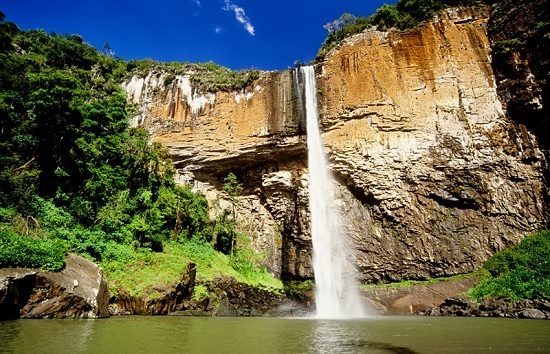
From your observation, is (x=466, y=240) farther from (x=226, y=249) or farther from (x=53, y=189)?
(x=53, y=189)

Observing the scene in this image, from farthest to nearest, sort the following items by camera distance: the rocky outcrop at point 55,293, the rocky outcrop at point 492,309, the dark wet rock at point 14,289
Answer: the rocky outcrop at point 492,309 < the rocky outcrop at point 55,293 < the dark wet rock at point 14,289

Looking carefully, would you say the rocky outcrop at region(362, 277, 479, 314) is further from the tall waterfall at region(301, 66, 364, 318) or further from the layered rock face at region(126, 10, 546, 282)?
the tall waterfall at region(301, 66, 364, 318)

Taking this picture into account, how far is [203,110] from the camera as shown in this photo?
25.1 meters

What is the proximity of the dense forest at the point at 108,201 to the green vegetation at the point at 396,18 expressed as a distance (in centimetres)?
7

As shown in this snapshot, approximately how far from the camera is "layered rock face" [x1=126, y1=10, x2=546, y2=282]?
18703 mm

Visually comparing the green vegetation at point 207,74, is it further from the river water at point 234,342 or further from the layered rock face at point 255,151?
the river water at point 234,342

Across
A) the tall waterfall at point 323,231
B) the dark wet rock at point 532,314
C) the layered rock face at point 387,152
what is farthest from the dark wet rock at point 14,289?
the layered rock face at point 387,152

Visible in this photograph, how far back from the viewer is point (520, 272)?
611 inches

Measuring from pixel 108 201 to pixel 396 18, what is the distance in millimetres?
19687

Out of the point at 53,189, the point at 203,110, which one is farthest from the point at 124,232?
the point at 203,110

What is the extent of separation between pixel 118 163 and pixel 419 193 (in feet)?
53.9

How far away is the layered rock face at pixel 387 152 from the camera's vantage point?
736 inches

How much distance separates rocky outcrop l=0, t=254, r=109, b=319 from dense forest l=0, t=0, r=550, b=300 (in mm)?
486

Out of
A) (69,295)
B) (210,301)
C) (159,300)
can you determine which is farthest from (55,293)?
(210,301)
